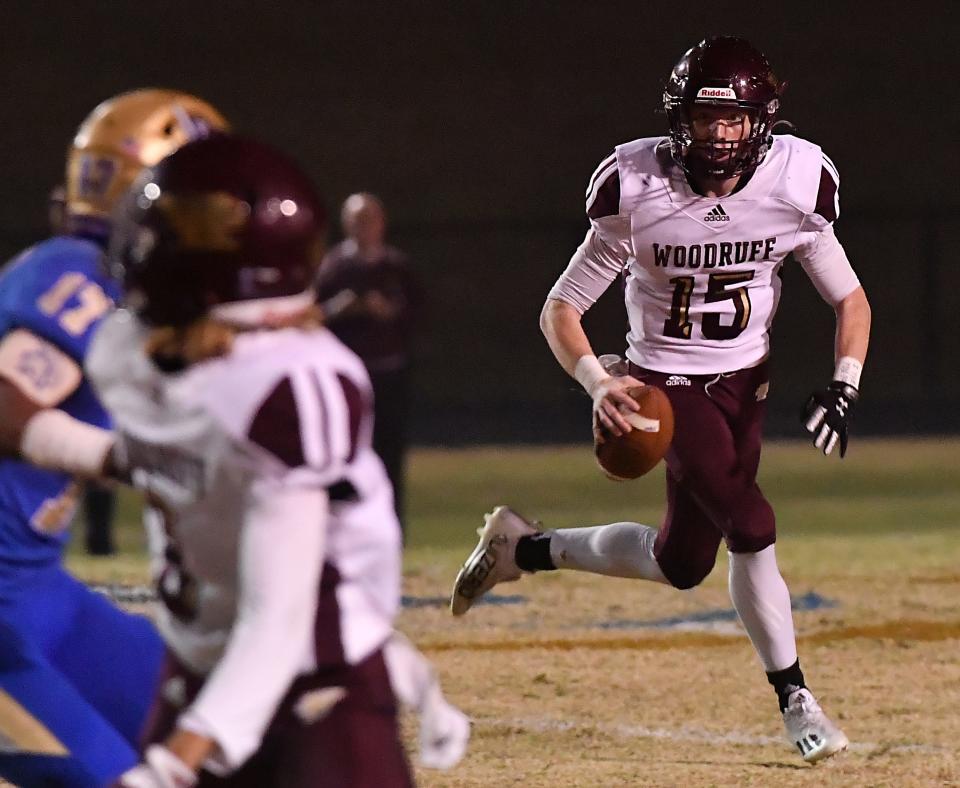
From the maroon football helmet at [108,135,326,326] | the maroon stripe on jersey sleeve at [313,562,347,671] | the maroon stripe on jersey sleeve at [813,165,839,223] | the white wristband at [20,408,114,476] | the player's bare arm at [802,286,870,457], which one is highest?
the maroon football helmet at [108,135,326,326]

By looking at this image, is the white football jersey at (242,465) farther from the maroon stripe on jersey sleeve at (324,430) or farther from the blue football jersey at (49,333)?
the blue football jersey at (49,333)

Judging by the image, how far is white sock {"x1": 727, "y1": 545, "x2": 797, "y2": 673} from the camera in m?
4.95

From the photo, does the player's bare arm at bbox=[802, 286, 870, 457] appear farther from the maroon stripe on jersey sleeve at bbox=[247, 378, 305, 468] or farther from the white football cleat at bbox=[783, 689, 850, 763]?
the maroon stripe on jersey sleeve at bbox=[247, 378, 305, 468]

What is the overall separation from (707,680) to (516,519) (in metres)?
0.83

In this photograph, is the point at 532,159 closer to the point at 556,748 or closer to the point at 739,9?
the point at 739,9

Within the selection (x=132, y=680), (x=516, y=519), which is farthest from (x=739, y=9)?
(x=132, y=680)

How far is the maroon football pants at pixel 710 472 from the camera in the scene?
4910 millimetres

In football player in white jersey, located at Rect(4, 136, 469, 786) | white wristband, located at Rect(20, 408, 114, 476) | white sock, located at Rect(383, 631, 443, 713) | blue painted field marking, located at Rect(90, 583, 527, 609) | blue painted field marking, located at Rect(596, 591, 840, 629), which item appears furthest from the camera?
blue painted field marking, located at Rect(90, 583, 527, 609)

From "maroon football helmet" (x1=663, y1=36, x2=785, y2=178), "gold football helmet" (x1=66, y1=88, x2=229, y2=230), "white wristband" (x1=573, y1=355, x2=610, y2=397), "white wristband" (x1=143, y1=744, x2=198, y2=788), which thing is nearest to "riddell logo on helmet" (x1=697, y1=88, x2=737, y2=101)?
"maroon football helmet" (x1=663, y1=36, x2=785, y2=178)

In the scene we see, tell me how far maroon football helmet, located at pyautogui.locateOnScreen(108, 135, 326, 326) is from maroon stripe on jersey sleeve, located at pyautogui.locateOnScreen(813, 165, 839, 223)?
9.32ft

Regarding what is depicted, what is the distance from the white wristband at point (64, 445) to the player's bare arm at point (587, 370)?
7.41 feet

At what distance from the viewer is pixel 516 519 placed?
573 cm

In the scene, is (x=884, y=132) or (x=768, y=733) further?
(x=884, y=132)

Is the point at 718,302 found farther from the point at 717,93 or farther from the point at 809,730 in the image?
the point at 809,730
